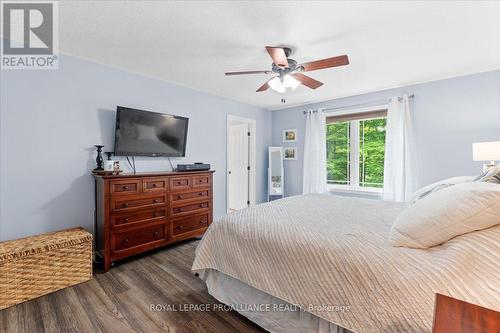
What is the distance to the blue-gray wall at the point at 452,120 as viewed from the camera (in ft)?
9.74

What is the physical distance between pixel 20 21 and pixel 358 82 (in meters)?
3.94

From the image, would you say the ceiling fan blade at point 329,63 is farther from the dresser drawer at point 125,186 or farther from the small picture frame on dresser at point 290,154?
the small picture frame on dresser at point 290,154

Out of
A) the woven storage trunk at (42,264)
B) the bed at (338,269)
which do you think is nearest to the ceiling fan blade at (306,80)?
the bed at (338,269)

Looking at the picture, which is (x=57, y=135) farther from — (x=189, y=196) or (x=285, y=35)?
(x=285, y=35)

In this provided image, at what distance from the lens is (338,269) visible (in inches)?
48.8

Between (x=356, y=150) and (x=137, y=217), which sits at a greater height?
(x=356, y=150)

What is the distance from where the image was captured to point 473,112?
306cm

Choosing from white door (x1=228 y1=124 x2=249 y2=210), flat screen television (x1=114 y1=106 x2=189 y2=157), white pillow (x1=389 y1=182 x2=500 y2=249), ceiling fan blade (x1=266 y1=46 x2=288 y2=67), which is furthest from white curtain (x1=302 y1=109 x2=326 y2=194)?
white pillow (x1=389 y1=182 x2=500 y2=249)

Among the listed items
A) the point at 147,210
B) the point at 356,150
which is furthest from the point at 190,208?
the point at 356,150

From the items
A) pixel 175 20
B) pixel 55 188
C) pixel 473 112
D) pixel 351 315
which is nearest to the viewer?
pixel 351 315

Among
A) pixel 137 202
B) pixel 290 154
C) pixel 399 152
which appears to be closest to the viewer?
pixel 137 202

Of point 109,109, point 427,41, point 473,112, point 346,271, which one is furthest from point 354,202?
point 109,109

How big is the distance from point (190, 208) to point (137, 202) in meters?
0.76

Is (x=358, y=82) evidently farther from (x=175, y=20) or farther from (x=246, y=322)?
(x=246, y=322)
